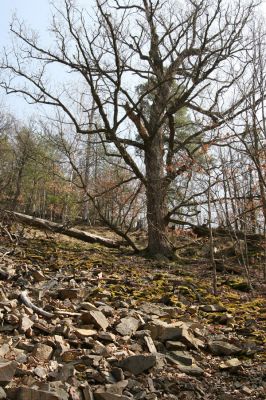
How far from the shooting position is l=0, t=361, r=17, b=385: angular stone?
328 cm

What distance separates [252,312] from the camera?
22.4 ft

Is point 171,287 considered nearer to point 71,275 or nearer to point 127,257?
point 71,275

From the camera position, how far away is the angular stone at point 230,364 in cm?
453

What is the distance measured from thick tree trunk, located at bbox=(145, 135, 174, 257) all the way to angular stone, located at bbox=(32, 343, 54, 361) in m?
7.64

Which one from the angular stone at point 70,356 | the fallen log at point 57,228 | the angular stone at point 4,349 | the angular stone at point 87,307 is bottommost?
the angular stone at point 70,356

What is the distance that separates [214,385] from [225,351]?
34.8 inches

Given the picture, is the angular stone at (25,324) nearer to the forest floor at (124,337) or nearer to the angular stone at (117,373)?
the forest floor at (124,337)

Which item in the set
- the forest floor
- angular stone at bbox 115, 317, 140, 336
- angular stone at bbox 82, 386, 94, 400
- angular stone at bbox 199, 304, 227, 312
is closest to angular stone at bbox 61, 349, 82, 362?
the forest floor

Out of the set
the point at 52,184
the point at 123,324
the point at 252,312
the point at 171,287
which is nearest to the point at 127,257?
the point at 171,287

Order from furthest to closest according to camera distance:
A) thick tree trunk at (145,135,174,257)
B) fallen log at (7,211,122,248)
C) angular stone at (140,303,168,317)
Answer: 1. fallen log at (7,211,122,248)
2. thick tree trunk at (145,135,174,257)
3. angular stone at (140,303,168,317)

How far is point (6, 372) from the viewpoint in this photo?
331 cm

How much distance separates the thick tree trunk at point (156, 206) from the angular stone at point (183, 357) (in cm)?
694

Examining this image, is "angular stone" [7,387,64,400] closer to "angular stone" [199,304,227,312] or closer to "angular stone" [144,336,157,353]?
"angular stone" [144,336,157,353]

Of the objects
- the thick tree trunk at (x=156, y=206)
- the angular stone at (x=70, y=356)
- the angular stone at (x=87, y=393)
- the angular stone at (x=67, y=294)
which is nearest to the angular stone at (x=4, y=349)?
the angular stone at (x=70, y=356)
